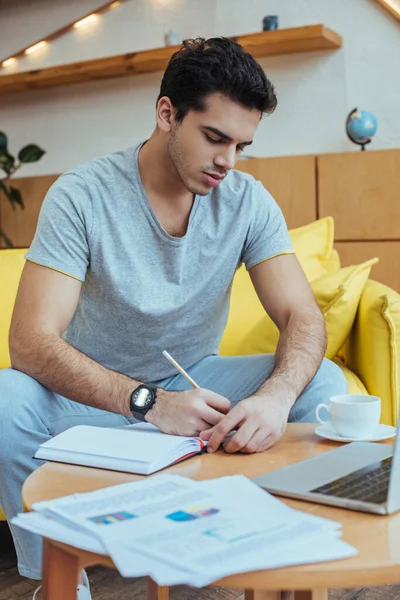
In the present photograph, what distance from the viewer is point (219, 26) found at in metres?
3.92

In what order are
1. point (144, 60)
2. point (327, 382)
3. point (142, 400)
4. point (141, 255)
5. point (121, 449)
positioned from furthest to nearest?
point (144, 60) → point (141, 255) → point (327, 382) → point (142, 400) → point (121, 449)

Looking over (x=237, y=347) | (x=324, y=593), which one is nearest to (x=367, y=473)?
(x=324, y=593)

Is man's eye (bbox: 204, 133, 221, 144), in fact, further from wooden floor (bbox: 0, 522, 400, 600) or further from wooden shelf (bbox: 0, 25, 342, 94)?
wooden shelf (bbox: 0, 25, 342, 94)

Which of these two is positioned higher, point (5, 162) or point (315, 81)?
point (315, 81)

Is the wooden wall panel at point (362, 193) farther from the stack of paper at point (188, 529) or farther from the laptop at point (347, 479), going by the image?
the stack of paper at point (188, 529)

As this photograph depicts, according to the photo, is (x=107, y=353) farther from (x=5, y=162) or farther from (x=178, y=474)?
(x=5, y=162)

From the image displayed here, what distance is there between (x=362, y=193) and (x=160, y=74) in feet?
5.04

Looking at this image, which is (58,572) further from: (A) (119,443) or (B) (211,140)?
(B) (211,140)

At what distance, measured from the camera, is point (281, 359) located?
1620 millimetres

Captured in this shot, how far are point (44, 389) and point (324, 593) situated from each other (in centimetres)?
78

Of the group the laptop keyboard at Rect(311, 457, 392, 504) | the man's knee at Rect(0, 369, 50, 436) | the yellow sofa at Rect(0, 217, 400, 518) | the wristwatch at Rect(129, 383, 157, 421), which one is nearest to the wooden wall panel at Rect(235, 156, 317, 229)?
the yellow sofa at Rect(0, 217, 400, 518)

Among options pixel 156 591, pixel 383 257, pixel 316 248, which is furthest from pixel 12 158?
pixel 156 591

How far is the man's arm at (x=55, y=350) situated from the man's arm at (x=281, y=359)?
0.59 ft

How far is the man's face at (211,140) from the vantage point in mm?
1654
